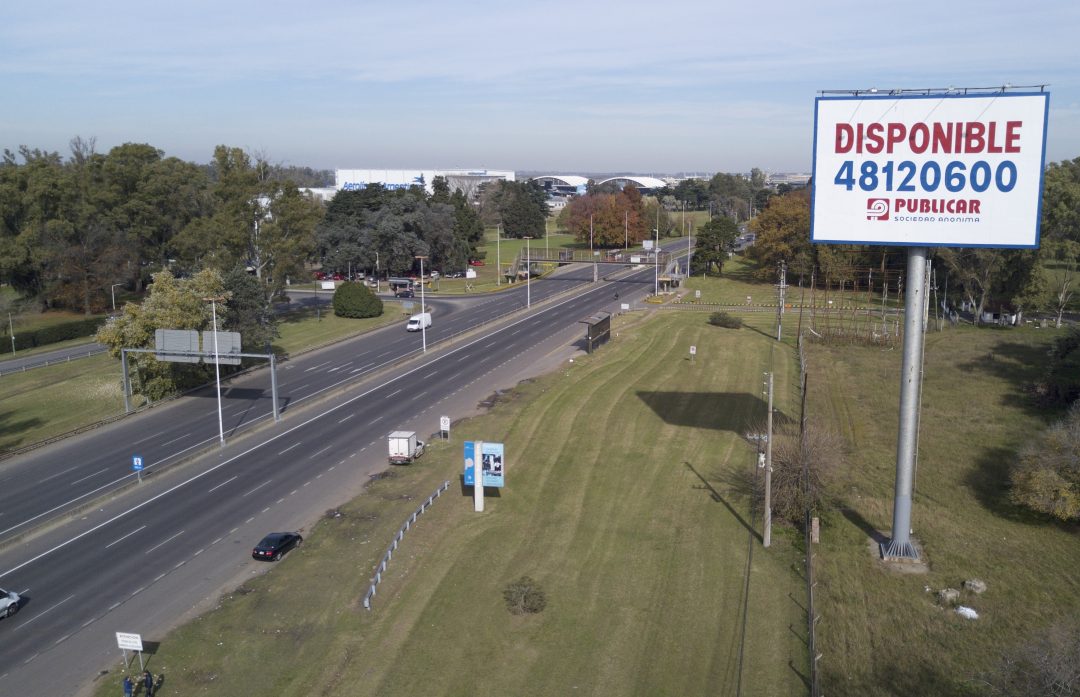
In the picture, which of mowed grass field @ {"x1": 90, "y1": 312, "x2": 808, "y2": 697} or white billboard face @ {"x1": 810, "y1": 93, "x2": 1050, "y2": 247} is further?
white billboard face @ {"x1": 810, "y1": 93, "x2": 1050, "y2": 247}

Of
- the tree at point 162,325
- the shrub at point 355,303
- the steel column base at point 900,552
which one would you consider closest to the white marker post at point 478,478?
the steel column base at point 900,552

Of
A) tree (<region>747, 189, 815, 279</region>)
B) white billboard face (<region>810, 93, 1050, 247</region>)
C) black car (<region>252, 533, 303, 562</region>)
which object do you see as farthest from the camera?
tree (<region>747, 189, 815, 279</region>)

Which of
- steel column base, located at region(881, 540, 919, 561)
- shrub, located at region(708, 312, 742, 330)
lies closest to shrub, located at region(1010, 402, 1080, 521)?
steel column base, located at region(881, 540, 919, 561)

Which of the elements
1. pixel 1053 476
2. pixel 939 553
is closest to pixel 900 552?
pixel 939 553

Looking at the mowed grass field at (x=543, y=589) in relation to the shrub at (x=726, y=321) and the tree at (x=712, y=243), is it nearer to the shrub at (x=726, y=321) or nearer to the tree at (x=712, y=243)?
the shrub at (x=726, y=321)

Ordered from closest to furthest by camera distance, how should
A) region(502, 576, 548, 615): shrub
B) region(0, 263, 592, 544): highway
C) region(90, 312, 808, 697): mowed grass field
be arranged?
region(90, 312, 808, 697): mowed grass field
region(502, 576, 548, 615): shrub
region(0, 263, 592, 544): highway

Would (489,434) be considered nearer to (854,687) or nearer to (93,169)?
(854,687)

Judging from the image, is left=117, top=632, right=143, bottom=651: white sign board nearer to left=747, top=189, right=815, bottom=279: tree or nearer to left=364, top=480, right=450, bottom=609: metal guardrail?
left=364, top=480, right=450, bottom=609: metal guardrail
